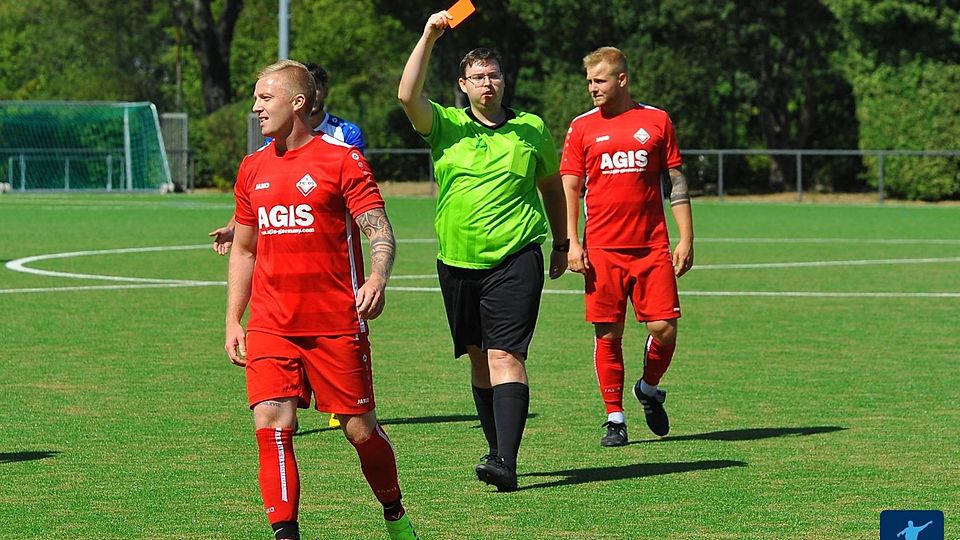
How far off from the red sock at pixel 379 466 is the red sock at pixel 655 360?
12.0ft

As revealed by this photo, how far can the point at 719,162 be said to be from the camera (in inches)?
1996

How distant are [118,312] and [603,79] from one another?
361 inches

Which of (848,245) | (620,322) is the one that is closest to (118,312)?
(620,322)

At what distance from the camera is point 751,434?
10.2m

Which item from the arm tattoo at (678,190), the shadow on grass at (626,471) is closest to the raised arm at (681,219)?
the arm tattoo at (678,190)

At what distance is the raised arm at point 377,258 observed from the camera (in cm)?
635

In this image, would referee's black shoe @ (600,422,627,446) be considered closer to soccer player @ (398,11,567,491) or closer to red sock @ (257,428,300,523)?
soccer player @ (398,11,567,491)

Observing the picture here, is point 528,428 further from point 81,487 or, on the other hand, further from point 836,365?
point 836,365

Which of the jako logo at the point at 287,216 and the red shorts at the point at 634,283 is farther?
the red shorts at the point at 634,283

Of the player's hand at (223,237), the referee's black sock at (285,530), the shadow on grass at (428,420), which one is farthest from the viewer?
the shadow on grass at (428,420)

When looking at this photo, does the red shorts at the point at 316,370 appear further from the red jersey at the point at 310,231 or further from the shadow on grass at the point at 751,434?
the shadow on grass at the point at 751,434

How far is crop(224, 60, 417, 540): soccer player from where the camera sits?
6.56m

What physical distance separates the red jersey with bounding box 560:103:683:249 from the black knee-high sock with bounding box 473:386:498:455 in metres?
1.47

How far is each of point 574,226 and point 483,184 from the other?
4.57ft
